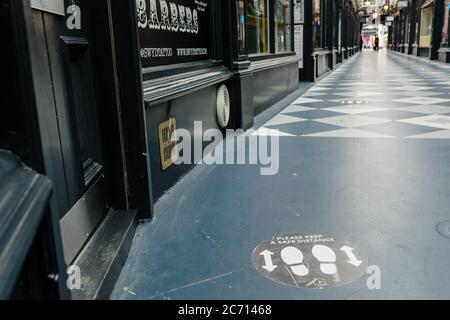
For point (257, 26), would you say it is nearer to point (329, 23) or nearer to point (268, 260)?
point (268, 260)

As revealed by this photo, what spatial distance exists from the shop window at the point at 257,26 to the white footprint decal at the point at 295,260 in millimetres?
3398

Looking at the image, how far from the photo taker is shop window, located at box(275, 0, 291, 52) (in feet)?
19.7

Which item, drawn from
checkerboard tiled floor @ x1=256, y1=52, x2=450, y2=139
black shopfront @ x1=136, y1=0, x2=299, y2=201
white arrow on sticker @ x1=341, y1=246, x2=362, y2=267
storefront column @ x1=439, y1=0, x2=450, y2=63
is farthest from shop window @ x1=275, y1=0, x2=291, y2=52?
storefront column @ x1=439, y1=0, x2=450, y2=63

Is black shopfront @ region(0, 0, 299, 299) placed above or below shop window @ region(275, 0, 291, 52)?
below

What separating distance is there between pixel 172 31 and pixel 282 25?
4282 mm

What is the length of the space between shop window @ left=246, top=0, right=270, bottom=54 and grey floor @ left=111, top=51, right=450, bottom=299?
174cm

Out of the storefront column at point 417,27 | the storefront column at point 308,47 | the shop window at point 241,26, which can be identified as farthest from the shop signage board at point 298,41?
the storefront column at point 417,27

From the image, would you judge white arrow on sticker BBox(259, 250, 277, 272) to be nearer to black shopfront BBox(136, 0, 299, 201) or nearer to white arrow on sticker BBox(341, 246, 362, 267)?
white arrow on sticker BBox(341, 246, 362, 267)

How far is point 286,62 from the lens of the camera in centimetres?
620

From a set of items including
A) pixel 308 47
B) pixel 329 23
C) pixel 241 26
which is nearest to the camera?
pixel 241 26

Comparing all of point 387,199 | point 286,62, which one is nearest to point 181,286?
point 387,199

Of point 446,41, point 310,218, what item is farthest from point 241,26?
point 446,41

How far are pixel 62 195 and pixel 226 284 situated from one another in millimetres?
587

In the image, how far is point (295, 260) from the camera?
56.6 inches
